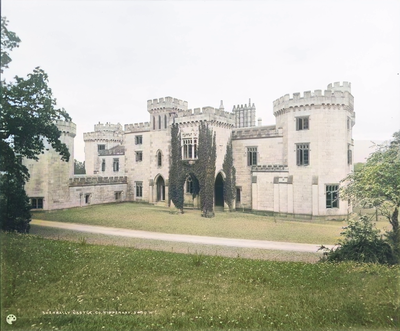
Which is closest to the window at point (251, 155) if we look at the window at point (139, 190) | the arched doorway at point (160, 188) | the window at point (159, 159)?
the window at point (159, 159)

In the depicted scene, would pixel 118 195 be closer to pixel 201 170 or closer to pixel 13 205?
pixel 201 170

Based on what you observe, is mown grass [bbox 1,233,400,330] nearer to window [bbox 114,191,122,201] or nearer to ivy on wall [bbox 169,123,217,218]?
ivy on wall [bbox 169,123,217,218]

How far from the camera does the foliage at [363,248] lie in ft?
38.5

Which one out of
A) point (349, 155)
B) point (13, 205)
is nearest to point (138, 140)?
point (349, 155)

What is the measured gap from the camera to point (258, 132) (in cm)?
2930

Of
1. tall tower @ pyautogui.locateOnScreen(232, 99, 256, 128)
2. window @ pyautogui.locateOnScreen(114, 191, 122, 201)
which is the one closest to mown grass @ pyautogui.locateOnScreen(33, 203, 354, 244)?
window @ pyautogui.locateOnScreen(114, 191, 122, 201)

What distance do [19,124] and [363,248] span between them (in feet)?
47.9

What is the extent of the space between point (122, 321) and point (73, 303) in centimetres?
174

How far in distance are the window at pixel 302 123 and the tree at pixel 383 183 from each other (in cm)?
1115

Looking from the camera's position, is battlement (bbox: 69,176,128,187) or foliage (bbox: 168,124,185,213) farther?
foliage (bbox: 168,124,185,213)

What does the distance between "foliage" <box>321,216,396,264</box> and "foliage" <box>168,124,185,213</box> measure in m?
17.4

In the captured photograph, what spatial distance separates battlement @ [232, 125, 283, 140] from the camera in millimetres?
28205

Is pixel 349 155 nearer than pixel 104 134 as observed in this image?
Yes

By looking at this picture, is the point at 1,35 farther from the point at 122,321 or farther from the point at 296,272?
the point at 296,272
